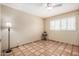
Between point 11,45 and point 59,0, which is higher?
point 59,0

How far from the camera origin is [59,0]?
0.71 metres

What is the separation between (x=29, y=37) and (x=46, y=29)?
100cm

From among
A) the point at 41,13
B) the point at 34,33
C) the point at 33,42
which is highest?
the point at 41,13

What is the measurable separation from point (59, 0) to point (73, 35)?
2141 millimetres

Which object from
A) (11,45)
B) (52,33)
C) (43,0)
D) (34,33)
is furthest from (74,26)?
(11,45)

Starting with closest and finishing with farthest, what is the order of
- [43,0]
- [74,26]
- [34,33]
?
[43,0] → [74,26] → [34,33]

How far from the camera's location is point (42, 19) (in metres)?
1.97

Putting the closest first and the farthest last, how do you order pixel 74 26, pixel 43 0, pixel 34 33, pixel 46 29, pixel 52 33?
pixel 43 0 < pixel 46 29 < pixel 52 33 < pixel 74 26 < pixel 34 33

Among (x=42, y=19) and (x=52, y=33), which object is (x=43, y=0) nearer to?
(x=42, y=19)

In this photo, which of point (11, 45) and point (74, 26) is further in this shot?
point (74, 26)


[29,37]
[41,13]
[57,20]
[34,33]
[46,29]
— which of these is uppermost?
[41,13]

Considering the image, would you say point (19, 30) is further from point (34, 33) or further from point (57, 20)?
point (57, 20)

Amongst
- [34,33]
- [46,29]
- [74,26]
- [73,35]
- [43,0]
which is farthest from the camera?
[34,33]

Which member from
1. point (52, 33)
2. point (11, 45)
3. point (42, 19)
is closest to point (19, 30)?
point (11, 45)
